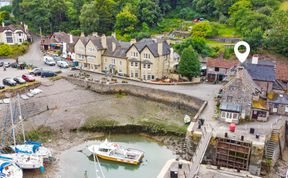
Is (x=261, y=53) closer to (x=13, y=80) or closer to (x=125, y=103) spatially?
(x=125, y=103)

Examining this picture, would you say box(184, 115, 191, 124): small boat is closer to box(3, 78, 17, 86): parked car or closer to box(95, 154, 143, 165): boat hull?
box(95, 154, 143, 165): boat hull

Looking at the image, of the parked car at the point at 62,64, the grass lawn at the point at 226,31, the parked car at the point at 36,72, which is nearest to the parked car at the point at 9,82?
the parked car at the point at 36,72

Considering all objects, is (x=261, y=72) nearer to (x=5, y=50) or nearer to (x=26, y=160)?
(x=26, y=160)

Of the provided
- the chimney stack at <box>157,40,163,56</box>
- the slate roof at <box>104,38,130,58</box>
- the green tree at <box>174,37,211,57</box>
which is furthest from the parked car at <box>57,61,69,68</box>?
the green tree at <box>174,37,211,57</box>

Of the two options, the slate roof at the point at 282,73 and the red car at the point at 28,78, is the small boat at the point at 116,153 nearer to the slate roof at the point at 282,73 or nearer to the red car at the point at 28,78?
the red car at the point at 28,78

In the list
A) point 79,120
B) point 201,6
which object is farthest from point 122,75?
point 201,6
